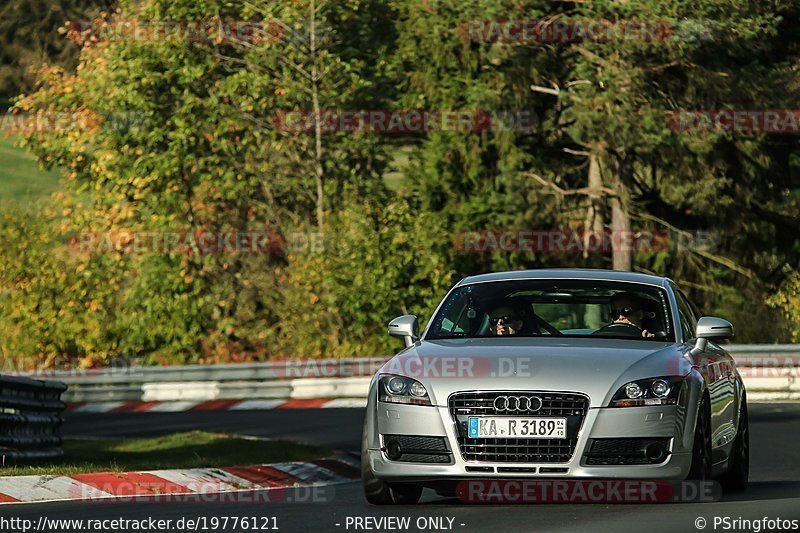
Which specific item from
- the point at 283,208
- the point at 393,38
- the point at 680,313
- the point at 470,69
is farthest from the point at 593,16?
the point at 680,313

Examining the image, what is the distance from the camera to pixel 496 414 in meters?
9.58

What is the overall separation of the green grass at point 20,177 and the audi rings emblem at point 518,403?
268 ft

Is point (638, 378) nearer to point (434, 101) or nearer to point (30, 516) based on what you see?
point (30, 516)

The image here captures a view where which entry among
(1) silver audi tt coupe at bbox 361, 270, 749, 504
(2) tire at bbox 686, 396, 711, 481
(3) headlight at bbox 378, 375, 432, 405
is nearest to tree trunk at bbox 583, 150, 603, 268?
(1) silver audi tt coupe at bbox 361, 270, 749, 504

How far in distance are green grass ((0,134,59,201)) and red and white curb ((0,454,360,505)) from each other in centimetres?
7651

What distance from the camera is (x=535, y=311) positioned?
38.1 feet

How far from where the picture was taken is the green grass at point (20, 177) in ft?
301

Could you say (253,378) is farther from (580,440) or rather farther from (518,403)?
(580,440)

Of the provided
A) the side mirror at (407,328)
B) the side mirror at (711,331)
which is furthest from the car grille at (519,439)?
the side mirror at (711,331)

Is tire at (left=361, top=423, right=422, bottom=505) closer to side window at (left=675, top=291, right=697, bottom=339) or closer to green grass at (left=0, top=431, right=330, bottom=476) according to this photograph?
side window at (left=675, top=291, right=697, bottom=339)

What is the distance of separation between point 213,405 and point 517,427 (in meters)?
19.4

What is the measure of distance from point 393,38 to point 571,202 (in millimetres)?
6511

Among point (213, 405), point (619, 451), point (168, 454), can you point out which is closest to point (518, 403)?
point (619, 451)

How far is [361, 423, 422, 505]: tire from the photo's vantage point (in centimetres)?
1008
